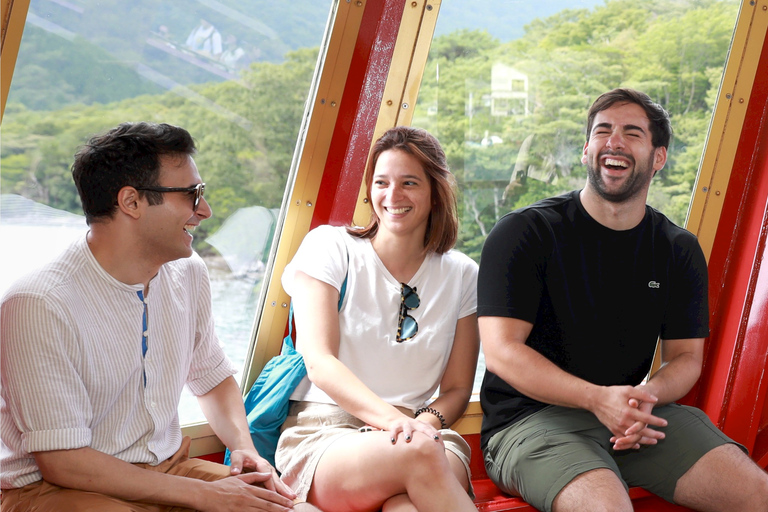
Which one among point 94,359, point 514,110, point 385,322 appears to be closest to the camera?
point 94,359

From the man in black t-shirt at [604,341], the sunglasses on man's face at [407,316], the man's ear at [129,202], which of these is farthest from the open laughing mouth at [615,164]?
the man's ear at [129,202]

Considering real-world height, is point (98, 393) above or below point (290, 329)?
below

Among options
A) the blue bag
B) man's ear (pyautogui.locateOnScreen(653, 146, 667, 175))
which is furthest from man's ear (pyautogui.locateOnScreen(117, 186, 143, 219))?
man's ear (pyautogui.locateOnScreen(653, 146, 667, 175))

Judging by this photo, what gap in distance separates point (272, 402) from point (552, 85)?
73.2 inches

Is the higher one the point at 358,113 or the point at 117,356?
the point at 358,113

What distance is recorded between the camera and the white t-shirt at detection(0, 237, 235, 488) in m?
1.70

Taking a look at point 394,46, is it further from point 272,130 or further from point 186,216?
point 186,216

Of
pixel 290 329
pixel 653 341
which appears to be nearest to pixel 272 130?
pixel 290 329

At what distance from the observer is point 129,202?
1890mm

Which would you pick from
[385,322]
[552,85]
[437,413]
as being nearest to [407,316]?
[385,322]

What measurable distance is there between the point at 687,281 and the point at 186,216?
6.09 feet

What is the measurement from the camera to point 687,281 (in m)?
2.70

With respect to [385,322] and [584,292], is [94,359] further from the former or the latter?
[584,292]

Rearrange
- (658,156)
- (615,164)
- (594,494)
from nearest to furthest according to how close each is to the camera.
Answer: (594,494) < (615,164) < (658,156)
